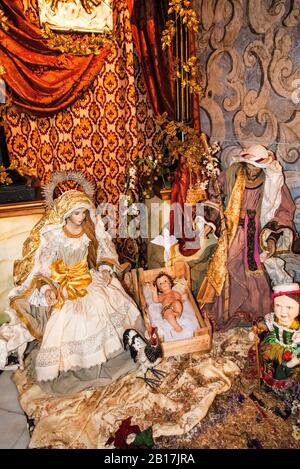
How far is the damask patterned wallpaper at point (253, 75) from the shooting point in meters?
4.22

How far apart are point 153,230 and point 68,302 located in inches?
66.8

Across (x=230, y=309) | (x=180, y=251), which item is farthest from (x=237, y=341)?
(x=180, y=251)

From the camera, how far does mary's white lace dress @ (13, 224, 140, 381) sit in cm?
377

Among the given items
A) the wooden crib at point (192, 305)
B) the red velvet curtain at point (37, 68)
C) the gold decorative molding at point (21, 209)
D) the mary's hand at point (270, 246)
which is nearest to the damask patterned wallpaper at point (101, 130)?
the red velvet curtain at point (37, 68)

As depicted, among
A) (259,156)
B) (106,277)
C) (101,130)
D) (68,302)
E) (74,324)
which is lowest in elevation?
(74,324)

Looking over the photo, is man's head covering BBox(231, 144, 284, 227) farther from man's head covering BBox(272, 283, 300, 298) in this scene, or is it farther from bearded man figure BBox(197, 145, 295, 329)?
man's head covering BBox(272, 283, 300, 298)

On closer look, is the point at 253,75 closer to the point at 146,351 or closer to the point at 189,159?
the point at 189,159

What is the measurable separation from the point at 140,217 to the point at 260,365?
7.52 feet

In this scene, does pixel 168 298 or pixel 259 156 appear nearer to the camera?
pixel 259 156

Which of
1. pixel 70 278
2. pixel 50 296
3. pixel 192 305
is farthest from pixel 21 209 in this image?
pixel 192 305

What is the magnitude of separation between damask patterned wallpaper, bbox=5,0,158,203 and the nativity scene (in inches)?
0.7

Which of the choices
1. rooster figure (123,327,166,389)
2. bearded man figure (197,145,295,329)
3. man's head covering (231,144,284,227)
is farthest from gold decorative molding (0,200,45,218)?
man's head covering (231,144,284,227)

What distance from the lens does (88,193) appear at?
407 cm

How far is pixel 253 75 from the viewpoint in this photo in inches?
178
